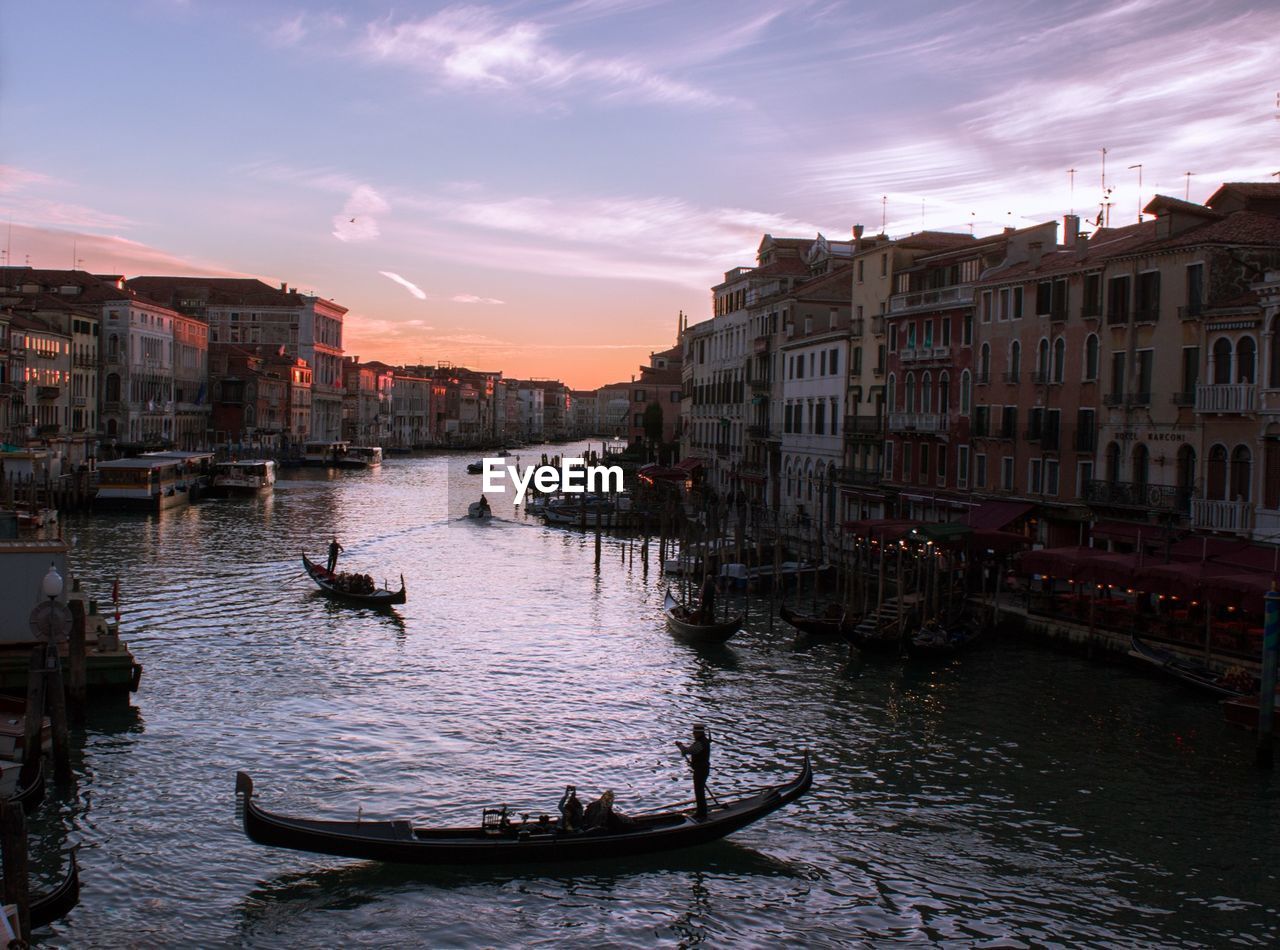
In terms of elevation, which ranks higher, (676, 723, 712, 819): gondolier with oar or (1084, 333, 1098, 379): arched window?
(1084, 333, 1098, 379): arched window

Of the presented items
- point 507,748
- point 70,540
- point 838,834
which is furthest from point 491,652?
point 70,540

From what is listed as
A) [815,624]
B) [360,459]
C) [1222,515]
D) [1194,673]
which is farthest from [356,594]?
[360,459]

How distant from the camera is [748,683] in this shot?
789 inches

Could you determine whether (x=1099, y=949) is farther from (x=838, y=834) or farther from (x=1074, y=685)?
(x=1074, y=685)

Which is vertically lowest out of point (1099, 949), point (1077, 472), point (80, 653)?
point (1099, 949)

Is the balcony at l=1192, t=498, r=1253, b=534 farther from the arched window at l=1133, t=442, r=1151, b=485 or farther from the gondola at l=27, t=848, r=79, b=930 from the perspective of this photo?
the gondola at l=27, t=848, r=79, b=930

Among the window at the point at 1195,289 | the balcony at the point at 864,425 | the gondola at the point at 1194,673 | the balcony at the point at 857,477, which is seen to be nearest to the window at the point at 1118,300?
the window at the point at 1195,289

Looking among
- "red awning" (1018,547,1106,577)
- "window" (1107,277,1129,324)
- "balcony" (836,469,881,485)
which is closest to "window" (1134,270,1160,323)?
"window" (1107,277,1129,324)

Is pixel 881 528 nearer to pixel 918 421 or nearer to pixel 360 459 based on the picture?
pixel 918 421

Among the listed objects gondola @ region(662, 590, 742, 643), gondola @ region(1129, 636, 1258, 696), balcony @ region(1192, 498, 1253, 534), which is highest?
balcony @ region(1192, 498, 1253, 534)

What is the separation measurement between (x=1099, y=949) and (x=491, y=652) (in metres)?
13.6

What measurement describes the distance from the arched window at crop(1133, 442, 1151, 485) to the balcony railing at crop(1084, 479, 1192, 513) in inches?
3.4

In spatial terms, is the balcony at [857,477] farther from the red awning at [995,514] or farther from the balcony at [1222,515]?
the balcony at [1222,515]

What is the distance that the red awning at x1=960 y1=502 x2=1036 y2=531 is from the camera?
87.9 feet
